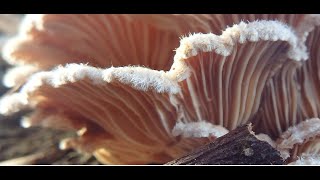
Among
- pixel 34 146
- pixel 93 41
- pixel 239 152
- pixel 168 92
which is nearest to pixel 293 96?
pixel 239 152

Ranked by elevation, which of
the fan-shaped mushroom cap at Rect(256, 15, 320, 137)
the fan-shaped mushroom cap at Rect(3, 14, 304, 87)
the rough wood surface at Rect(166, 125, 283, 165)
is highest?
the fan-shaped mushroom cap at Rect(3, 14, 304, 87)

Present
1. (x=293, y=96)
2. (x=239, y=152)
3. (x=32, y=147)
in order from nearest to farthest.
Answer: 1. (x=239, y=152)
2. (x=293, y=96)
3. (x=32, y=147)

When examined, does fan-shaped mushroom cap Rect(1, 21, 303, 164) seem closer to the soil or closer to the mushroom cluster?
the mushroom cluster

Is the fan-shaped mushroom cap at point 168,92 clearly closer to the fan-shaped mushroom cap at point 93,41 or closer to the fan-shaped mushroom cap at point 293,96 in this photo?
the fan-shaped mushroom cap at point 293,96

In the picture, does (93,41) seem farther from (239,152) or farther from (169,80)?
(239,152)

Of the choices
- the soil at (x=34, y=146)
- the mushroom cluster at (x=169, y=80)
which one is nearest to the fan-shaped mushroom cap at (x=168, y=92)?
the mushroom cluster at (x=169, y=80)

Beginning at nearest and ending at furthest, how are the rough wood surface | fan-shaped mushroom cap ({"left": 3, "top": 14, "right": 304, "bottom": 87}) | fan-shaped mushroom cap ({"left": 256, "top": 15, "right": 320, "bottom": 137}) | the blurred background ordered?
the rough wood surface
fan-shaped mushroom cap ({"left": 256, "top": 15, "right": 320, "bottom": 137})
fan-shaped mushroom cap ({"left": 3, "top": 14, "right": 304, "bottom": 87})
the blurred background

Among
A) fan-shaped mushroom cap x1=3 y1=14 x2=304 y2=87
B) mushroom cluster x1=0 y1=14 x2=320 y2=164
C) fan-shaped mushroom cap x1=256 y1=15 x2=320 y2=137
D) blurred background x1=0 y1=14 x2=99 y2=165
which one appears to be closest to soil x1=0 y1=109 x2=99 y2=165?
blurred background x1=0 y1=14 x2=99 y2=165
